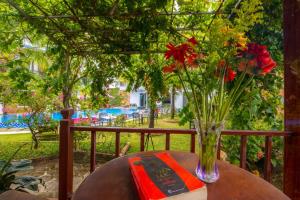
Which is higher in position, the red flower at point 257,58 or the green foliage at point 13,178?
the red flower at point 257,58

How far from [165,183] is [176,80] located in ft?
7.68

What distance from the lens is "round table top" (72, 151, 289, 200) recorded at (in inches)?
31.9

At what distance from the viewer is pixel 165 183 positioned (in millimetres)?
740

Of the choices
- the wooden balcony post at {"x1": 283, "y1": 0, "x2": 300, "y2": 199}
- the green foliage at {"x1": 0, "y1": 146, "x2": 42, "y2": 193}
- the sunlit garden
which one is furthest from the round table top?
the green foliage at {"x1": 0, "y1": 146, "x2": 42, "y2": 193}

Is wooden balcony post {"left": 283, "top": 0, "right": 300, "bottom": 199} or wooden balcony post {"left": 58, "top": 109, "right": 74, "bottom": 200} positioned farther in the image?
wooden balcony post {"left": 58, "top": 109, "right": 74, "bottom": 200}

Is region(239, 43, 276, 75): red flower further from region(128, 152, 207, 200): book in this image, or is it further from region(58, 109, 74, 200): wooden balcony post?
region(58, 109, 74, 200): wooden balcony post

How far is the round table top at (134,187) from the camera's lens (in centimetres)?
81

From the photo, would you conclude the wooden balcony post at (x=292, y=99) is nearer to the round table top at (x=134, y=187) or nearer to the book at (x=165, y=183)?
the round table top at (x=134, y=187)

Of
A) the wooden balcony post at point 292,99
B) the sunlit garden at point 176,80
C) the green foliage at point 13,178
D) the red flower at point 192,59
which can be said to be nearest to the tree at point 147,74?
the sunlit garden at point 176,80

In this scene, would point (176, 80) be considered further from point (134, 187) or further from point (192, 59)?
point (134, 187)

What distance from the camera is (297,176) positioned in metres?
1.45

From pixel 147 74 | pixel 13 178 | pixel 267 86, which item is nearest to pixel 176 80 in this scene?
pixel 147 74

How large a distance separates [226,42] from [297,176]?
1151 millimetres

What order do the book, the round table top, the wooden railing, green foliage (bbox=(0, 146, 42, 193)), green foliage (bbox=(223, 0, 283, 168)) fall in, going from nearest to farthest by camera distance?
the book
the round table top
the wooden railing
green foliage (bbox=(0, 146, 42, 193))
green foliage (bbox=(223, 0, 283, 168))
